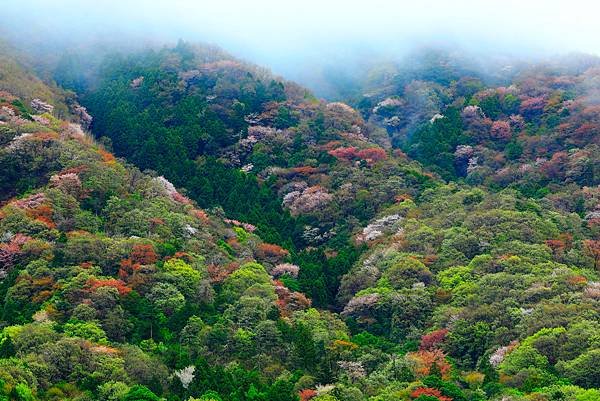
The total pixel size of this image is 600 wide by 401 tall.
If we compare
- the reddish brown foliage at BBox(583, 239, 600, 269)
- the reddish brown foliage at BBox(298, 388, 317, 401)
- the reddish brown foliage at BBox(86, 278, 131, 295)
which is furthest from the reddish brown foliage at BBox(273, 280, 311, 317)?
the reddish brown foliage at BBox(583, 239, 600, 269)

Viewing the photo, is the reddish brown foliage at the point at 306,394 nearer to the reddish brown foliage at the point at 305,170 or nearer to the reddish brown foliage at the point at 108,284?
the reddish brown foliage at the point at 108,284

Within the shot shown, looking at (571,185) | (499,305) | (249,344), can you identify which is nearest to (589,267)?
(499,305)

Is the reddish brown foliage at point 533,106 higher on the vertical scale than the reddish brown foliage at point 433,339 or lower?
higher

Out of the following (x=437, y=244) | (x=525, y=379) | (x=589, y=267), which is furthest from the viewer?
(x=437, y=244)

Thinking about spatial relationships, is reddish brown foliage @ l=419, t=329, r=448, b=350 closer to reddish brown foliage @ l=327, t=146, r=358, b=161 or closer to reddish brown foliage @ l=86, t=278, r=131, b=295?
reddish brown foliage @ l=86, t=278, r=131, b=295

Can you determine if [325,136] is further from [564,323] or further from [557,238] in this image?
[564,323]

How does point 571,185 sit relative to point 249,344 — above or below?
above

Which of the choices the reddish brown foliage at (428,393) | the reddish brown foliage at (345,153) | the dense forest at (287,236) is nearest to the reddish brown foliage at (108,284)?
the dense forest at (287,236)

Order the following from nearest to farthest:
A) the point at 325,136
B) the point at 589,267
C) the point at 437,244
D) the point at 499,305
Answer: the point at 499,305
the point at 589,267
the point at 437,244
the point at 325,136

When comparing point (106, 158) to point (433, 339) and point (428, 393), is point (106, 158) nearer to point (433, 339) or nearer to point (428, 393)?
point (433, 339)
